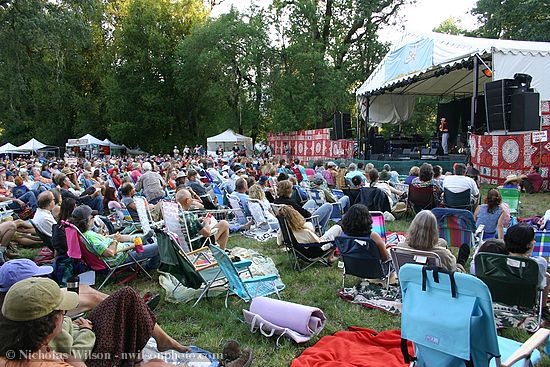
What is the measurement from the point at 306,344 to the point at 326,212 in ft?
12.0

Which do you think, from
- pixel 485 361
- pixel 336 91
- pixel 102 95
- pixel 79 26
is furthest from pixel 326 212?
pixel 102 95

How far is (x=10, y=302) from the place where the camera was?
1.95 metres

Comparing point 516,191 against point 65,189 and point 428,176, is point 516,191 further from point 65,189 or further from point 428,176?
point 65,189

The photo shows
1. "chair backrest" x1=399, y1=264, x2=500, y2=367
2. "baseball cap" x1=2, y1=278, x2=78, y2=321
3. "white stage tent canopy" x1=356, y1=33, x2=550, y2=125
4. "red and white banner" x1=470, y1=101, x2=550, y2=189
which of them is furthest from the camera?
"red and white banner" x1=470, y1=101, x2=550, y2=189

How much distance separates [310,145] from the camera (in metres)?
24.4

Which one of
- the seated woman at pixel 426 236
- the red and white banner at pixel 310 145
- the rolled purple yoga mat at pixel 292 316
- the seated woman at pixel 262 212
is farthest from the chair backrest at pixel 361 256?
the red and white banner at pixel 310 145

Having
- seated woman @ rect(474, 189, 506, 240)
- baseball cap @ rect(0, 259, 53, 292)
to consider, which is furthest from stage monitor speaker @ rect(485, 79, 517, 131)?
baseball cap @ rect(0, 259, 53, 292)

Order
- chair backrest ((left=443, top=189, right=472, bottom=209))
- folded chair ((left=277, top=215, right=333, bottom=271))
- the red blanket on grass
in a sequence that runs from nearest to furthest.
Result: the red blanket on grass → folded chair ((left=277, top=215, right=333, bottom=271)) → chair backrest ((left=443, top=189, right=472, bottom=209))

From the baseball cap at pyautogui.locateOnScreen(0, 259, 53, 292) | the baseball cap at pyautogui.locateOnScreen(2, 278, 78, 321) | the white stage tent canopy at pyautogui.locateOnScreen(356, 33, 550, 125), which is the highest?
the white stage tent canopy at pyautogui.locateOnScreen(356, 33, 550, 125)

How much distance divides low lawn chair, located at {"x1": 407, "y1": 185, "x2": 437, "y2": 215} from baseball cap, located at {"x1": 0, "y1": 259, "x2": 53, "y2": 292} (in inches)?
261

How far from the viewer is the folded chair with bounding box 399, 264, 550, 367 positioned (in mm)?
2289

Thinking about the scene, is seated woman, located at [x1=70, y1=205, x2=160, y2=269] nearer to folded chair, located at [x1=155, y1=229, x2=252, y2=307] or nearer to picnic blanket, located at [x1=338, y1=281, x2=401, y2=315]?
folded chair, located at [x1=155, y1=229, x2=252, y2=307]

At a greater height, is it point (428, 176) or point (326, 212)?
point (428, 176)

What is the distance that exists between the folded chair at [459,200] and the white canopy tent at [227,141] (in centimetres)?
2409
